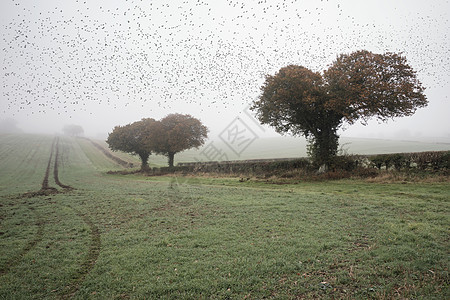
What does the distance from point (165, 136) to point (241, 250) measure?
3618 centimetres

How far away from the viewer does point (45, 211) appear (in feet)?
43.3

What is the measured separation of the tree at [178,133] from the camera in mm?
40125

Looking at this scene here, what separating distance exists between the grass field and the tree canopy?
28463 millimetres

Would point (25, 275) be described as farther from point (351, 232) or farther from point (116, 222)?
point (351, 232)

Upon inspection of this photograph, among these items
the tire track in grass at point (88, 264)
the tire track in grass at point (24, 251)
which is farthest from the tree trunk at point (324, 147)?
the tire track in grass at point (24, 251)

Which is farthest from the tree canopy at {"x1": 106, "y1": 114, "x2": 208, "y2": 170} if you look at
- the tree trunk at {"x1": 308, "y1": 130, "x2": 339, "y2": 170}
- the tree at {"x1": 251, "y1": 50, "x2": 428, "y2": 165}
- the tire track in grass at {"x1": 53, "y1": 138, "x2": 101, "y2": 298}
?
the tire track in grass at {"x1": 53, "y1": 138, "x2": 101, "y2": 298}

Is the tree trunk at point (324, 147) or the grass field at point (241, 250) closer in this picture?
the grass field at point (241, 250)

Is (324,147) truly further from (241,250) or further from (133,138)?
(133,138)

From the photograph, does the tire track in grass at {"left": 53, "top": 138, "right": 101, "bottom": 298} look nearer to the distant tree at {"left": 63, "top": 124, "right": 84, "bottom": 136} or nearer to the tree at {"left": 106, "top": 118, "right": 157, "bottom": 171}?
the tree at {"left": 106, "top": 118, "right": 157, "bottom": 171}

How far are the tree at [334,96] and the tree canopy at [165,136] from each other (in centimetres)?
1964

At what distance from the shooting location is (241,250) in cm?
687

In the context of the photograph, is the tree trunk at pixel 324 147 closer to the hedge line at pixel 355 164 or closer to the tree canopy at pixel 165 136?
the hedge line at pixel 355 164

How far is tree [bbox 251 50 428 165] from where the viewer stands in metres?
18.7

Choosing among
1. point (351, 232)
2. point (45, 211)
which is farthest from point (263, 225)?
point (45, 211)
